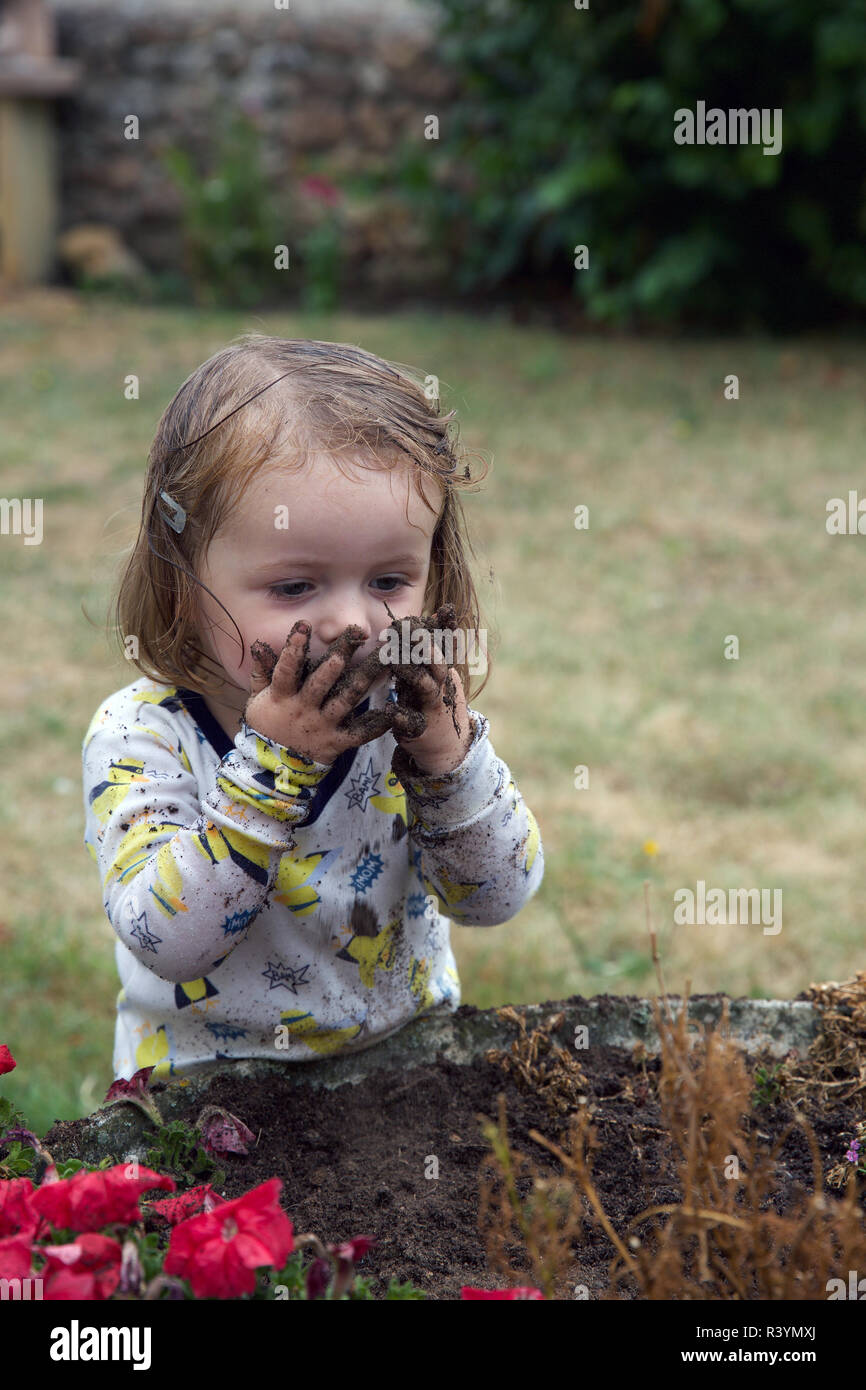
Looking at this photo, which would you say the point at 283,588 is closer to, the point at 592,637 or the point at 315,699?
the point at 315,699

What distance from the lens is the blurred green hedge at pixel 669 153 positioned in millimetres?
7551

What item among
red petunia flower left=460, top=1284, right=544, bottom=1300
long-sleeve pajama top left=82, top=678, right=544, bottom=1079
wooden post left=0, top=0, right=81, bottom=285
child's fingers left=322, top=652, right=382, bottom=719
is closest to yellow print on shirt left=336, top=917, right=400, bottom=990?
long-sleeve pajama top left=82, top=678, right=544, bottom=1079

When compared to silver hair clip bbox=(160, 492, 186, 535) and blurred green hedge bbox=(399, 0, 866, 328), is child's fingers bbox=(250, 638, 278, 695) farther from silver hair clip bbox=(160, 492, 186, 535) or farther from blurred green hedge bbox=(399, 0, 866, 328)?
blurred green hedge bbox=(399, 0, 866, 328)

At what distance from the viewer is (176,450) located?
1882 millimetres

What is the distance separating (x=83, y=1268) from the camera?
117 centimetres

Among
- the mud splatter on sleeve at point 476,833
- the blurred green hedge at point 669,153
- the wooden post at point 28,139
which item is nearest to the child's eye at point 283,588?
the mud splatter on sleeve at point 476,833

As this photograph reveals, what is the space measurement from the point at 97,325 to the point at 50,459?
2280 millimetres

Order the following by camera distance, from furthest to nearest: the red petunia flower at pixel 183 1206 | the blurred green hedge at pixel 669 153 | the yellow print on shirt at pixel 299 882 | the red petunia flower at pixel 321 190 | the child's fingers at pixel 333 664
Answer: the red petunia flower at pixel 321 190, the blurred green hedge at pixel 669 153, the yellow print on shirt at pixel 299 882, the child's fingers at pixel 333 664, the red petunia flower at pixel 183 1206

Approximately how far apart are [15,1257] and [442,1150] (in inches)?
30.1

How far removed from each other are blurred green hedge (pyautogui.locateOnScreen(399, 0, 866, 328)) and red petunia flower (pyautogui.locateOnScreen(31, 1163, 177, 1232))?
734 centimetres

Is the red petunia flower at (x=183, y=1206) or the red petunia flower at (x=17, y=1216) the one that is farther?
the red petunia flower at (x=183, y=1206)

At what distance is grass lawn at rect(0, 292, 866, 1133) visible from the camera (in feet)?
11.3

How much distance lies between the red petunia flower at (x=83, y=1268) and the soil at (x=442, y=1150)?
1.41ft

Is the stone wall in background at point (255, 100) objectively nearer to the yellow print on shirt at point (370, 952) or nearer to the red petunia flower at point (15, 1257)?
the yellow print on shirt at point (370, 952)
